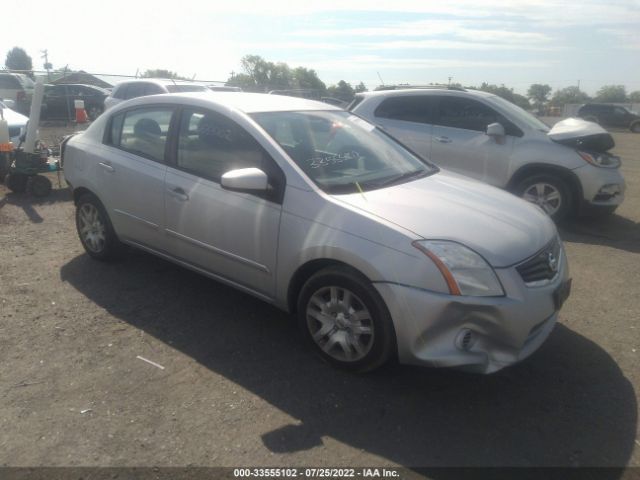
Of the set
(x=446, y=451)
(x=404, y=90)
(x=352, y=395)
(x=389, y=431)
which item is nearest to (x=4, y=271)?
(x=352, y=395)

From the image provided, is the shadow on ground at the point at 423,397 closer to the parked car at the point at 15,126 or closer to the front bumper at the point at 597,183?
the front bumper at the point at 597,183

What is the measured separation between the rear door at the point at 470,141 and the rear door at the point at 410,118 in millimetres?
116

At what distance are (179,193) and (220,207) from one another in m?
0.47

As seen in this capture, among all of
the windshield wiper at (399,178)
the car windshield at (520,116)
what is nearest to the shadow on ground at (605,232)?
the car windshield at (520,116)

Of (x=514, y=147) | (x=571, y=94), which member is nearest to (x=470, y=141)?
(x=514, y=147)

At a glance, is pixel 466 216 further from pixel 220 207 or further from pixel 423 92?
pixel 423 92

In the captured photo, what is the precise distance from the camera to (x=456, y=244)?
9.87ft

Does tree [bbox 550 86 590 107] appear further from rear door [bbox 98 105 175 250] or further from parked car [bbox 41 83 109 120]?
rear door [bbox 98 105 175 250]

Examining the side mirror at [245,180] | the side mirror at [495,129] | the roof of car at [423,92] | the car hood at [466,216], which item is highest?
the roof of car at [423,92]

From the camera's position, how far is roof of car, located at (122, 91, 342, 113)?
13.3ft

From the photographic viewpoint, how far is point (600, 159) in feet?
Result: 22.2

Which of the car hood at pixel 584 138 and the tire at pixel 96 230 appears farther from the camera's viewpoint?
the car hood at pixel 584 138

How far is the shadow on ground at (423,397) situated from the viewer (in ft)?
9.00

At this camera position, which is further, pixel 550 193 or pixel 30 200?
pixel 30 200
